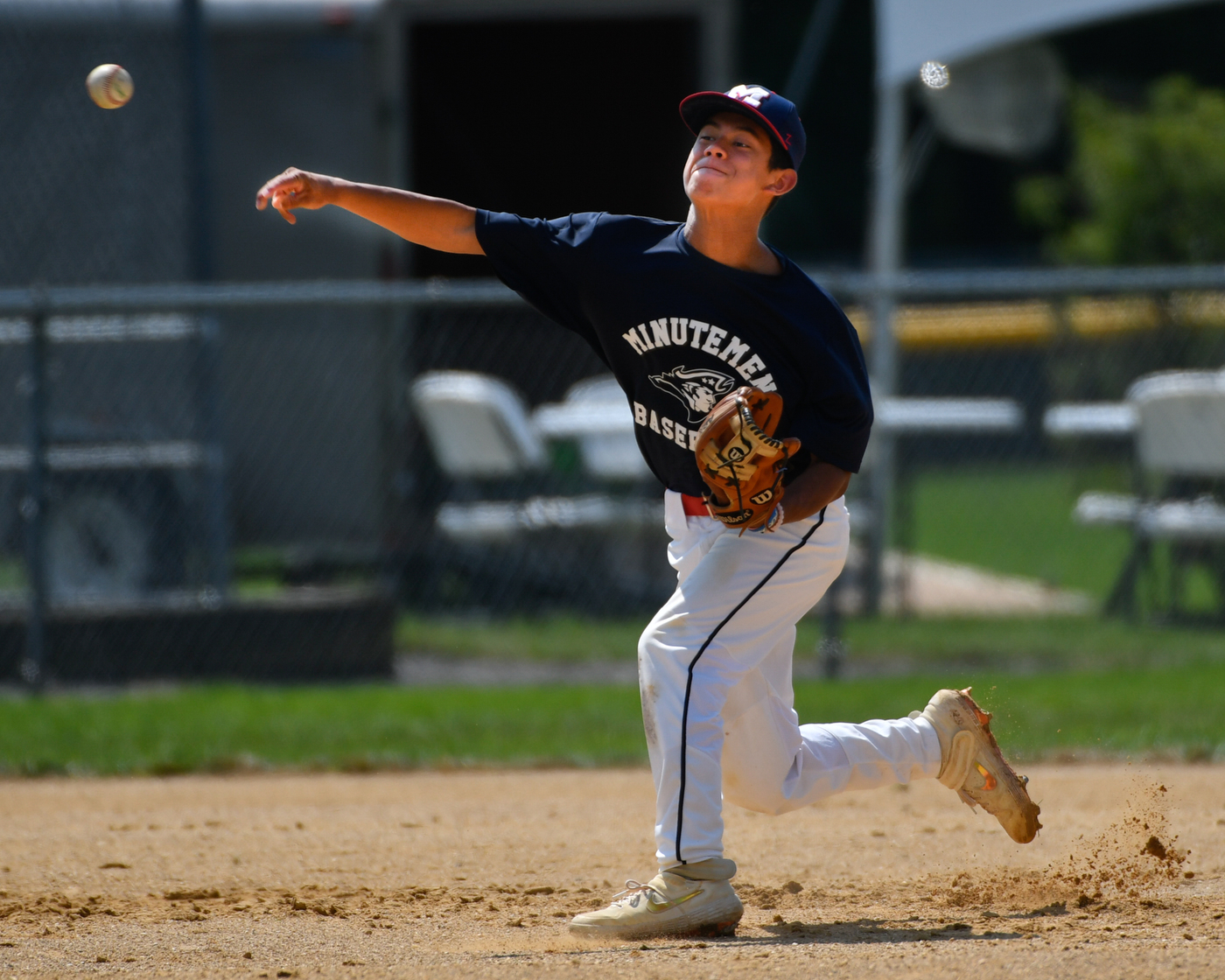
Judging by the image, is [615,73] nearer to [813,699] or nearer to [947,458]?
[947,458]

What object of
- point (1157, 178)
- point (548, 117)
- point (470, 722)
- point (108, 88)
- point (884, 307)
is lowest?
point (470, 722)

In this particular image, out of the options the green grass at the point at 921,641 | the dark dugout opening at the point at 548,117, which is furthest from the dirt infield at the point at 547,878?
the dark dugout opening at the point at 548,117

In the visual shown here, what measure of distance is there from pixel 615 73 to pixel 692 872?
10.7m

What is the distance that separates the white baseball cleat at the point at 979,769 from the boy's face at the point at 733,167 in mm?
1278

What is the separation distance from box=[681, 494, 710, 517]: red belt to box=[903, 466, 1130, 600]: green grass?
242 inches

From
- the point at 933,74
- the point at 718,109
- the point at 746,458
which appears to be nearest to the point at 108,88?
the point at 718,109

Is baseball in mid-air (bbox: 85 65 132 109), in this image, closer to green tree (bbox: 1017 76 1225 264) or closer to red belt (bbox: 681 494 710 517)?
red belt (bbox: 681 494 710 517)

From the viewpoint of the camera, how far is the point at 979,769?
3.72 meters

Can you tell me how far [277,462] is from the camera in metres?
10.1

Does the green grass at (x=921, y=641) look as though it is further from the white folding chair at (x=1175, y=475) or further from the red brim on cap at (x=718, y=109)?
the red brim on cap at (x=718, y=109)

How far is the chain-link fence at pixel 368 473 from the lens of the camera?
718cm

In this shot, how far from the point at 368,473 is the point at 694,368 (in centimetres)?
658

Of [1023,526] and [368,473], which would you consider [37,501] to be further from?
[1023,526]

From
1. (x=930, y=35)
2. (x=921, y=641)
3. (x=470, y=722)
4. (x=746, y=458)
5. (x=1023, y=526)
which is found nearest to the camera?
(x=746, y=458)
